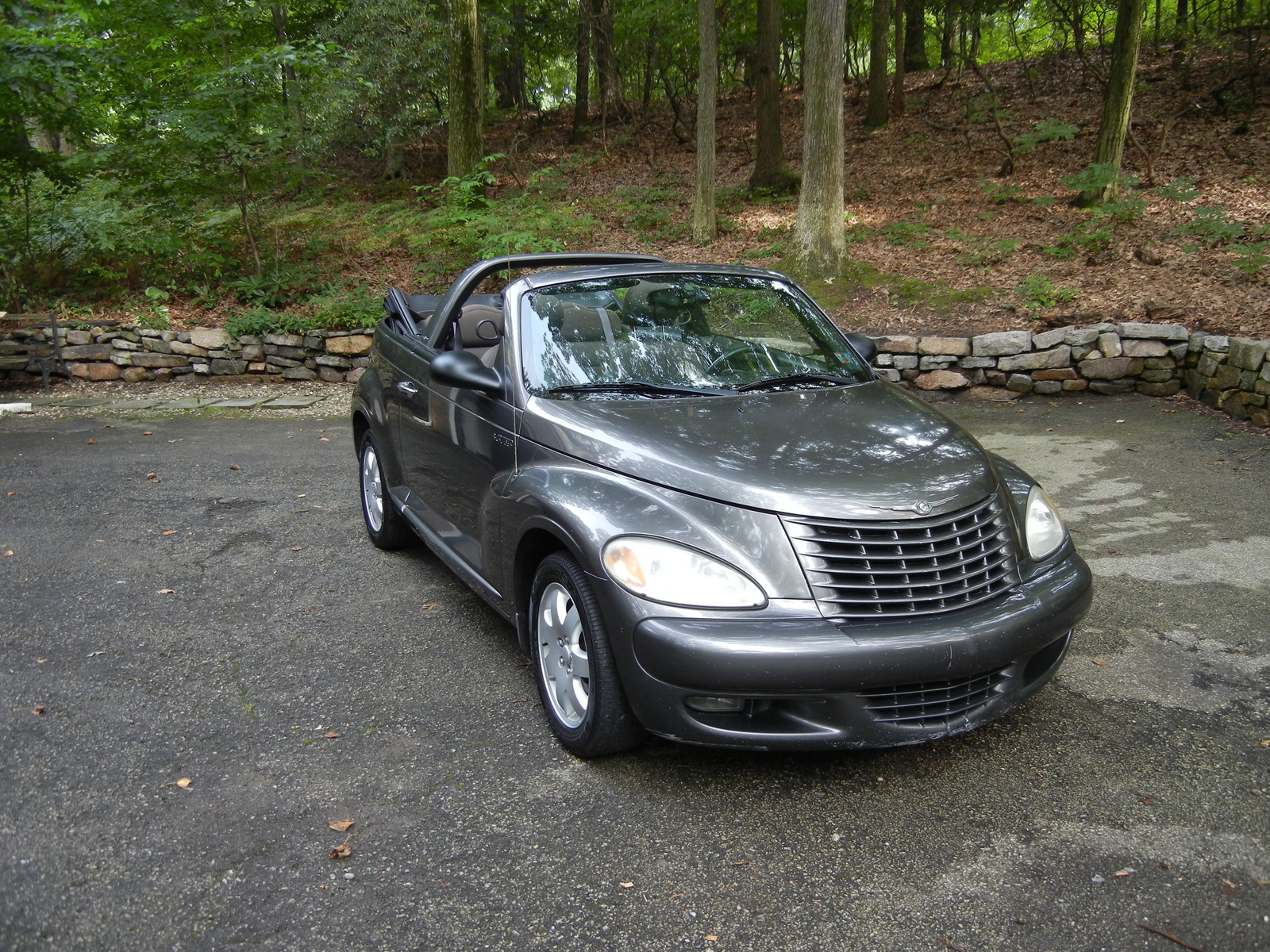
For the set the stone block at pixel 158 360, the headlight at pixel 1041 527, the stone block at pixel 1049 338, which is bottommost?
the stone block at pixel 158 360

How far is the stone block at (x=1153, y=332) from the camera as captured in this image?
8914 millimetres

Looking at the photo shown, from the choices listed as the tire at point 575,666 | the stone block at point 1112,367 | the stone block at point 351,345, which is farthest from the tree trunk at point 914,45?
the tire at point 575,666

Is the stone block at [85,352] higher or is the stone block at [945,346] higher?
the stone block at [945,346]

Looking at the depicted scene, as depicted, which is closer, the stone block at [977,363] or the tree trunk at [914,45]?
the stone block at [977,363]

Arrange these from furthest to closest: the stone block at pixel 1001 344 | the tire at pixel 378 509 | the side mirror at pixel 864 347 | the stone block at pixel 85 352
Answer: the stone block at pixel 85 352
the stone block at pixel 1001 344
the tire at pixel 378 509
the side mirror at pixel 864 347

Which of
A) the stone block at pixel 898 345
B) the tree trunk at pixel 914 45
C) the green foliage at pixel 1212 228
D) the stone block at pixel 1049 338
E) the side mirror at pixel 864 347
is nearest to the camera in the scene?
the side mirror at pixel 864 347

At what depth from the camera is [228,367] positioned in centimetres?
1166

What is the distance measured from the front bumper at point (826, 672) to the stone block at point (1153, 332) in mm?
7301

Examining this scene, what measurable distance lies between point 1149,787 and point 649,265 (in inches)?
116

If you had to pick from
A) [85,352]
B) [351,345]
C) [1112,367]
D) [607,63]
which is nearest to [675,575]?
[1112,367]

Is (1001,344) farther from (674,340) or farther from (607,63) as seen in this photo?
(607,63)

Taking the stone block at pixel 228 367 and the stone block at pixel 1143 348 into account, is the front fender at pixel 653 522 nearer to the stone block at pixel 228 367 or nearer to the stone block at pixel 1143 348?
the stone block at pixel 1143 348

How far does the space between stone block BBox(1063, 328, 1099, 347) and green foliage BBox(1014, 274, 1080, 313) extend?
91 centimetres

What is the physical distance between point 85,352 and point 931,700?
11.9 metres
